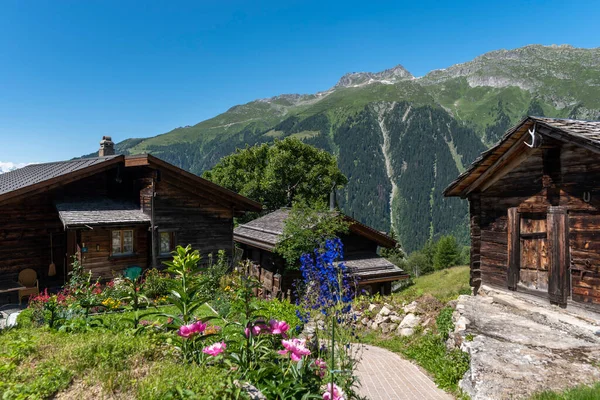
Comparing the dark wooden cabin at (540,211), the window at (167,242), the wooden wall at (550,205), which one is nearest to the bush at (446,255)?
the window at (167,242)

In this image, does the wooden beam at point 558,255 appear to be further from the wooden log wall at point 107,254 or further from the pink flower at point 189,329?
the wooden log wall at point 107,254

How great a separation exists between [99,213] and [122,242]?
1.67m

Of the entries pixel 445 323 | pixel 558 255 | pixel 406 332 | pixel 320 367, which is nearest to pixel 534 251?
pixel 558 255

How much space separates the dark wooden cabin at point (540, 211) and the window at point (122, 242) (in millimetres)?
13058

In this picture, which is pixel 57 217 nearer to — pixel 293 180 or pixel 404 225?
pixel 293 180

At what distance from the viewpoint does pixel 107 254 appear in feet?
51.6

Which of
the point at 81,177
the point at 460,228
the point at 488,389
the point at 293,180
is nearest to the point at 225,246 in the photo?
the point at 81,177

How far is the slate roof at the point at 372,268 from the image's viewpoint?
730 inches

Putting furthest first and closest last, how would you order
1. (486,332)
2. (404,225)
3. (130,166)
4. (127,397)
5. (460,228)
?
(404,225), (460,228), (130,166), (486,332), (127,397)

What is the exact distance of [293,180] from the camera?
1497 inches

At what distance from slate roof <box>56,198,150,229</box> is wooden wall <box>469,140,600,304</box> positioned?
13017 millimetres

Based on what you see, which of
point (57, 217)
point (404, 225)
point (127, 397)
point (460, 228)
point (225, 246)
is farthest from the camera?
point (404, 225)

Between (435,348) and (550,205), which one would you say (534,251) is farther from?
(435,348)

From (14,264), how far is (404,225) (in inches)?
6717
